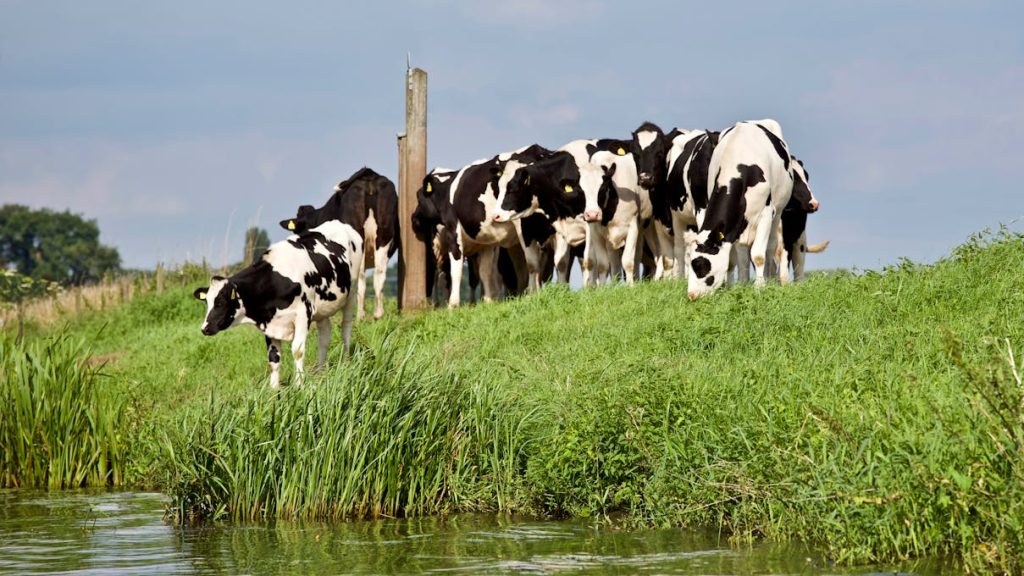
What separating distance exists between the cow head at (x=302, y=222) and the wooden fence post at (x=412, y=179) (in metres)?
1.58

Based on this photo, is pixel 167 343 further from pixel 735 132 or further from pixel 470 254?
pixel 735 132

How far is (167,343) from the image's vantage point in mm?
21906

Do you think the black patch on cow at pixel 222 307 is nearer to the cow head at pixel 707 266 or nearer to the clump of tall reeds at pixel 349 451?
the clump of tall reeds at pixel 349 451

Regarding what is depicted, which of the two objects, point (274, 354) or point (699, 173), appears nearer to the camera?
point (274, 354)

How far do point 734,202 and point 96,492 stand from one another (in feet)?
28.4

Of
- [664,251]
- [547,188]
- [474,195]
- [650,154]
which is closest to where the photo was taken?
[650,154]

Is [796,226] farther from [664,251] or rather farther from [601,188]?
[601,188]

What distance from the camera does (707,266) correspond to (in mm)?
16312

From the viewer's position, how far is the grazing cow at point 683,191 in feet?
60.4

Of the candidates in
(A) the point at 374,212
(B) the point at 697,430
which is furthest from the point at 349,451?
(A) the point at 374,212

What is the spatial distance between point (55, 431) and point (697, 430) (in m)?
6.62

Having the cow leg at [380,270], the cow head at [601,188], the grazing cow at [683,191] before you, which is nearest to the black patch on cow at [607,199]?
the cow head at [601,188]

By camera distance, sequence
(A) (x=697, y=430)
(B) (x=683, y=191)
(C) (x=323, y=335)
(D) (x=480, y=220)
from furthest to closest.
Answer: (D) (x=480, y=220) → (B) (x=683, y=191) → (C) (x=323, y=335) → (A) (x=697, y=430)

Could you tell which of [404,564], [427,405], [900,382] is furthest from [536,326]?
[404,564]
